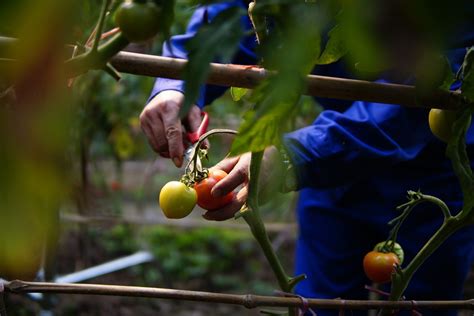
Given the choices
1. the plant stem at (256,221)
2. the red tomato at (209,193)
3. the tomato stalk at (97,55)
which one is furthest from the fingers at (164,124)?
the tomato stalk at (97,55)

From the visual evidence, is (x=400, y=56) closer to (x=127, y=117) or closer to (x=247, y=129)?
(x=247, y=129)

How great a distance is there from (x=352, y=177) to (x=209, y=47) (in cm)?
82

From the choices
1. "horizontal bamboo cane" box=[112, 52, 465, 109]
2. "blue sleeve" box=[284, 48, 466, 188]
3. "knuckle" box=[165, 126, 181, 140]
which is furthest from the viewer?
"blue sleeve" box=[284, 48, 466, 188]

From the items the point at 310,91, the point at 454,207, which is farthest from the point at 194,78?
the point at 454,207

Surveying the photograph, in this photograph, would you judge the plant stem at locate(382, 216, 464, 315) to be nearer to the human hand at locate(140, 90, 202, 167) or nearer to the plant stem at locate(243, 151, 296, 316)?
the plant stem at locate(243, 151, 296, 316)

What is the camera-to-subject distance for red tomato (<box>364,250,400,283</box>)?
32.5 inches

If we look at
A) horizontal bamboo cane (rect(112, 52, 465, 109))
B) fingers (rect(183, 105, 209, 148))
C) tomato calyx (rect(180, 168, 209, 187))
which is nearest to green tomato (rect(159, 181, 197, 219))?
tomato calyx (rect(180, 168, 209, 187))

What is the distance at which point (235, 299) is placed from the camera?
0.69 meters

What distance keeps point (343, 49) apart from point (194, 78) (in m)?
0.30

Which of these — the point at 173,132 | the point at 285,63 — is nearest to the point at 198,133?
the point at 173,132

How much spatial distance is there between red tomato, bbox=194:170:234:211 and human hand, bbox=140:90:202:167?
0.18 metres

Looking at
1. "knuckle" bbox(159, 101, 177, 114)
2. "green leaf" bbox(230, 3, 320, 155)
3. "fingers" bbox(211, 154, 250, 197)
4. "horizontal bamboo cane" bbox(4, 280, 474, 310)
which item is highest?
"knuckle" bbox(159, 101, 177, 114)

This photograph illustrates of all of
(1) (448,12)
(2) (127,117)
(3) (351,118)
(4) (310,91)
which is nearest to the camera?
(1) (448,12)

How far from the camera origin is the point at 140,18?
1.34 feet
